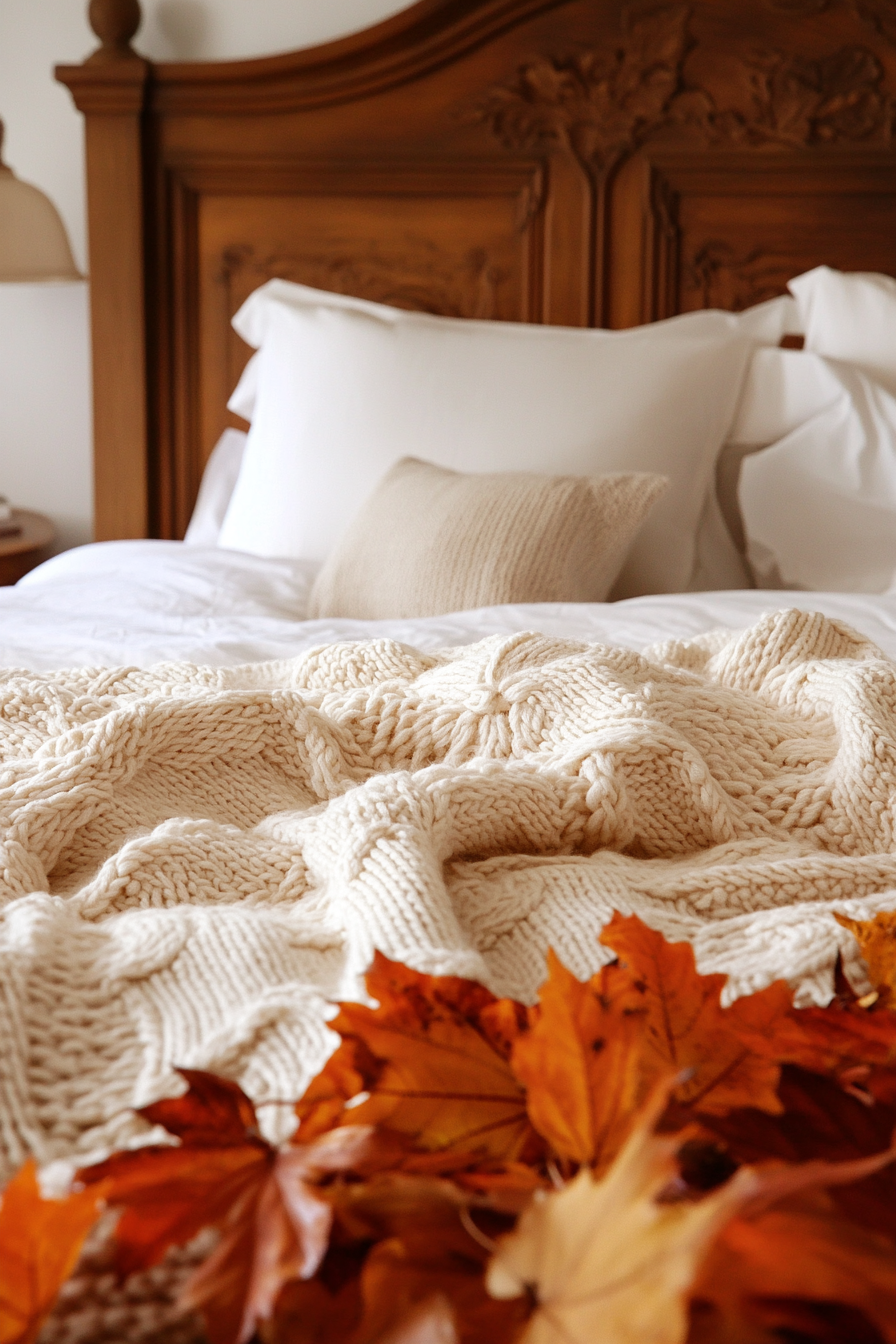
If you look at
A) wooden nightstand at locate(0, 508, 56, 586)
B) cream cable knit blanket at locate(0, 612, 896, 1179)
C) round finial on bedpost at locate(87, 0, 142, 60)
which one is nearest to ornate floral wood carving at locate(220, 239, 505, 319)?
round finial on bedpost at locate(87, 0, 142, 60)

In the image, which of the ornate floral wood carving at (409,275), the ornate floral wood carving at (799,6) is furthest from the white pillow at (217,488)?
the ornate floral wood carving at (799,6)

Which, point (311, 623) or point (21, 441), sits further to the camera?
point (21, 441)

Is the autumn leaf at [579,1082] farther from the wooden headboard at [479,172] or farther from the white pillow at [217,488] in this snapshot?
the wooden headboard at [479,172]

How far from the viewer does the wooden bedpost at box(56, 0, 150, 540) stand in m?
2.24

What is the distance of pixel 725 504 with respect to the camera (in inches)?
80.4

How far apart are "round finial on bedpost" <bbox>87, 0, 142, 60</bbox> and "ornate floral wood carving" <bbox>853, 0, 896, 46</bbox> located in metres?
1.31

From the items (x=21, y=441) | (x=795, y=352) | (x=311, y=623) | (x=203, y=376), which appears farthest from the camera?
(x=21, y=441)

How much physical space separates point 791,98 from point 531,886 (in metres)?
1.93

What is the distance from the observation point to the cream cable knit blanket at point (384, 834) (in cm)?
47

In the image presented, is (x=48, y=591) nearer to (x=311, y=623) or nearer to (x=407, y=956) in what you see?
(x=311, y=623)

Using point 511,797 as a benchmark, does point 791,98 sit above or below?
above

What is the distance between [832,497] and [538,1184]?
172cm

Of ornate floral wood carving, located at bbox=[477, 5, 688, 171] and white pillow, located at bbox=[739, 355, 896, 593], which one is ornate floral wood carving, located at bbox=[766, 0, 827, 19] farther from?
white pillow, located at bbox=[739, 355, 896, 593]

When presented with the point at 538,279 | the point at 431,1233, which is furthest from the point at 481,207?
the point at 431,1233
